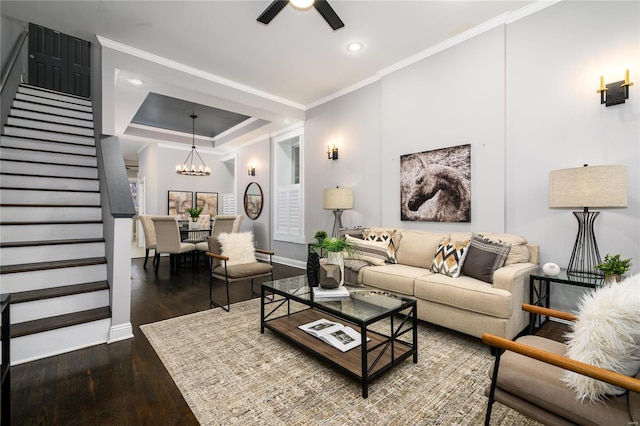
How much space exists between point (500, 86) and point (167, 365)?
399 cm

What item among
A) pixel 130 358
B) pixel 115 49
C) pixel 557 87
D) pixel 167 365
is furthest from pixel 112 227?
pixel 557 87

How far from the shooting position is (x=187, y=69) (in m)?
3.98

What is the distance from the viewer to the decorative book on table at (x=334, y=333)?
7.06ft

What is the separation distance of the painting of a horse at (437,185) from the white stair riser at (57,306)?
11.3 feet


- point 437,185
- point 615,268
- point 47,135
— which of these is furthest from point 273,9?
point 47,135

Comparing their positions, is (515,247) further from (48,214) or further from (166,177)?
(166,177)

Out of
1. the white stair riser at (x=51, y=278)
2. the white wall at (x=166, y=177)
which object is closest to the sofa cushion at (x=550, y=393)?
the white stair riser at (x=51, y=278)

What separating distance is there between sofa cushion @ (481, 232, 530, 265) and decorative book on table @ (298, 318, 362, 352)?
5.13 ft

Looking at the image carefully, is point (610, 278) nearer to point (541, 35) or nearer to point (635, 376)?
point (635, 376)

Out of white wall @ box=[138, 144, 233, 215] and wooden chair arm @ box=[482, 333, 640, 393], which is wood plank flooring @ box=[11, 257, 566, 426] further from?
white wall @ box=[138, 144, 233, 215]

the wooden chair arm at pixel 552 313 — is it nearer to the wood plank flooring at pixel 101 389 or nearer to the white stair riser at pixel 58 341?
the wood plank flooring at pixel 101 389

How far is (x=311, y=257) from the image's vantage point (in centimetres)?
254

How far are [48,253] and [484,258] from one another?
13.4 ft

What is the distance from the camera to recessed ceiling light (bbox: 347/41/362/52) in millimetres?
3482
